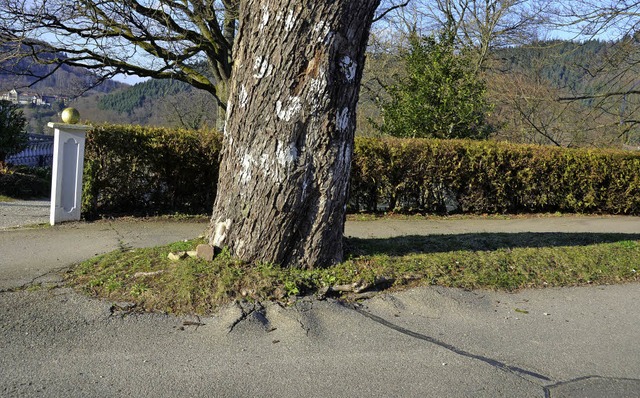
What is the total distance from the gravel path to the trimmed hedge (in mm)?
1028

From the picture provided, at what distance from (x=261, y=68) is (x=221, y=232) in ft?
5.65

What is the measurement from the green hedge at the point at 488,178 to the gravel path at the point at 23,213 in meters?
6.01

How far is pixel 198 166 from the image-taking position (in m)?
10.5

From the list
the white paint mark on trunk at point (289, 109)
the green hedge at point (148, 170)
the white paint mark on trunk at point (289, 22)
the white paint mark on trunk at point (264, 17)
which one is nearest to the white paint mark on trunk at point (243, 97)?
the white paint mark on trunk at point (289, 109)

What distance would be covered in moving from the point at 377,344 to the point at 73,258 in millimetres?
4031

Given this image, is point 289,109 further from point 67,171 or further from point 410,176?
point 410,176

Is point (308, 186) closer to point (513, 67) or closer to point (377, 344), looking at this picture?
point (377, 344)

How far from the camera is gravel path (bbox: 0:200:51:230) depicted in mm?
9445

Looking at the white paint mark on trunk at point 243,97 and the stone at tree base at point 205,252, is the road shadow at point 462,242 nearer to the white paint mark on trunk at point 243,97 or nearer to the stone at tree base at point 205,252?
the stone at tree base at point 205,252

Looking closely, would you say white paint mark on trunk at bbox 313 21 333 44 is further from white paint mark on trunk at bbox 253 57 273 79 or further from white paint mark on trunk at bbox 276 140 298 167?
white paint mark on trunk at bbox 276 140 298 167

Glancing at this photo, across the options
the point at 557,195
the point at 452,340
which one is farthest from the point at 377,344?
the point at 557,195

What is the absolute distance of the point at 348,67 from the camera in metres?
5.68

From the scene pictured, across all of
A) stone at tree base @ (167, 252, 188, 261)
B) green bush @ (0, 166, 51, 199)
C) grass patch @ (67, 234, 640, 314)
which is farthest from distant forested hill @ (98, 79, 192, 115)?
stone at tree base @ (167, 252, 188, 261)

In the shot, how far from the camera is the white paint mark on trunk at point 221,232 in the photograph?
5848 mm
